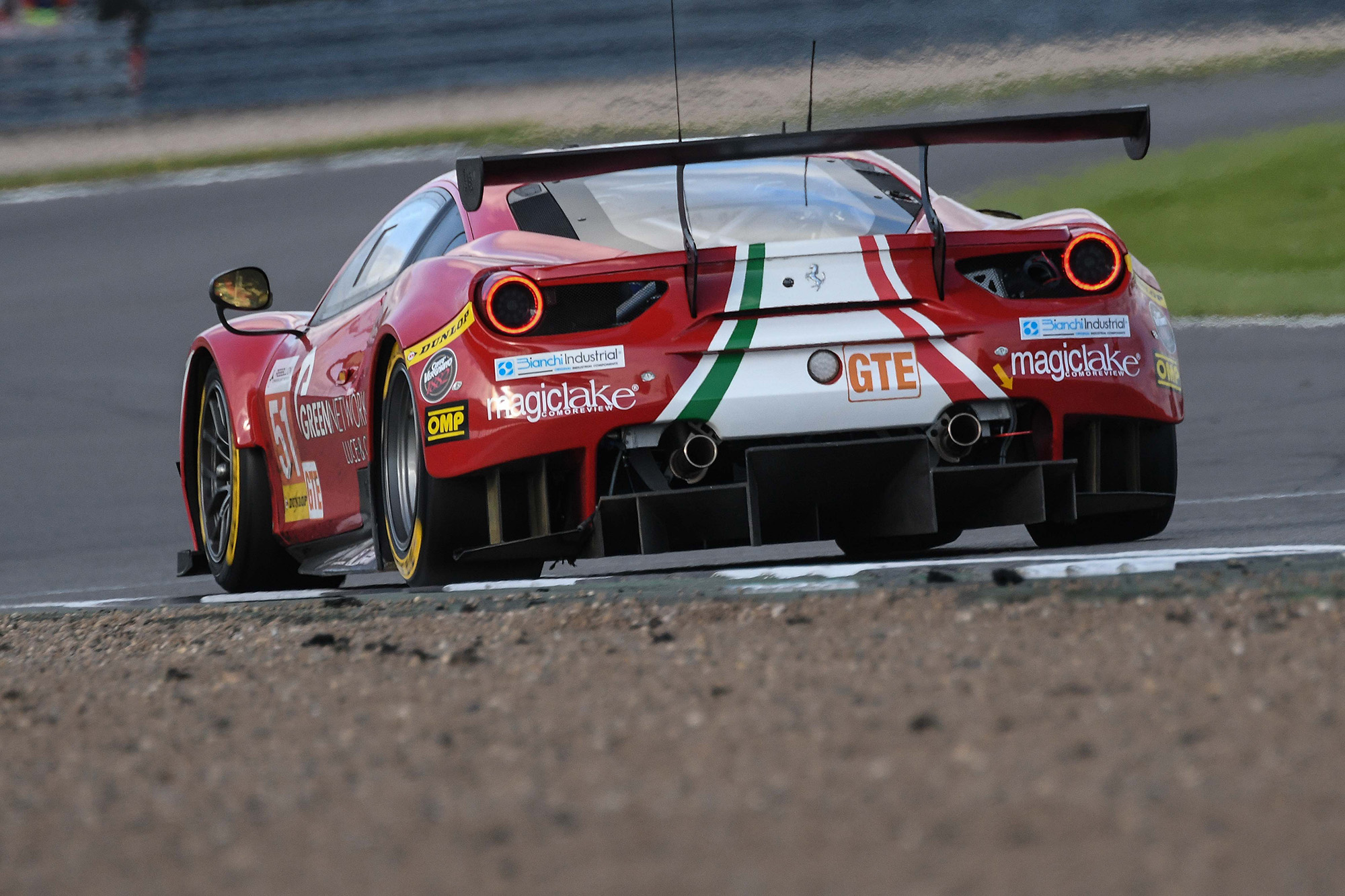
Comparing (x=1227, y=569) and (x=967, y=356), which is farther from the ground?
(x=967, y=356)

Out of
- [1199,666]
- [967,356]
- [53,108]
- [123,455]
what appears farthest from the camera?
[53,108]

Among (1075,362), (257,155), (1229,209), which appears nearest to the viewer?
(1075,362)

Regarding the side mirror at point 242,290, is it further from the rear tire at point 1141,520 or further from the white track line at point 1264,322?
the white track line at point 1264,322

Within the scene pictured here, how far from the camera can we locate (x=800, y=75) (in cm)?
1844

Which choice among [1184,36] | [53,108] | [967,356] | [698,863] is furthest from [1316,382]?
[53,108]

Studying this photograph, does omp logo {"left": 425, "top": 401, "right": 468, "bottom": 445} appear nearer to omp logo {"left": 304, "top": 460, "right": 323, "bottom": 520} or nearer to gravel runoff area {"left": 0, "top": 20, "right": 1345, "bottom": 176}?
omp logo {"left": 304, "top": 460, "right": 323, "bottom": 520}

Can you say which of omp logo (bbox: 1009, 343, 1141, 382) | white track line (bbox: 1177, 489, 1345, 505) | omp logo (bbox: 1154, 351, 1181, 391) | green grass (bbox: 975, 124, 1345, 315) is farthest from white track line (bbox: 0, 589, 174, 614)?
green grass (bbox: 975, 124, 1345, 315)

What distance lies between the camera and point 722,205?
5.30 m

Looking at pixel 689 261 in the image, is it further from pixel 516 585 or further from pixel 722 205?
pixel 516 585

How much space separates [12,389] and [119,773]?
1115cm

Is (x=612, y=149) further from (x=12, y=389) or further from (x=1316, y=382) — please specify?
(x=12, y=389)

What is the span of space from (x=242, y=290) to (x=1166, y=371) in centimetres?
308

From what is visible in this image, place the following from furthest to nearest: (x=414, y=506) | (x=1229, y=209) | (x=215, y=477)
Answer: (x=1229, y=209) → (x=215, y=477) → (x=414, y=506)

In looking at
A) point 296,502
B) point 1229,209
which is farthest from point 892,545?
point 1229,209
